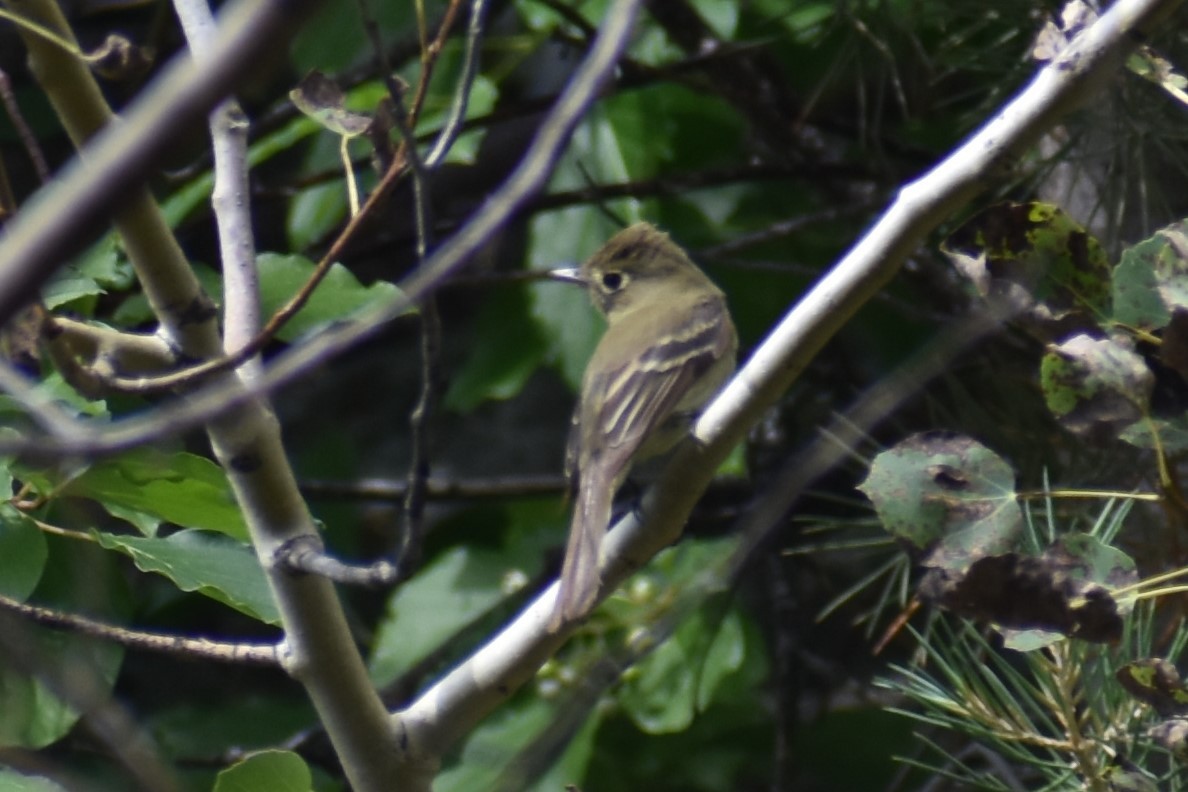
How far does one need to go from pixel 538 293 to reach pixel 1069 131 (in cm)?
122

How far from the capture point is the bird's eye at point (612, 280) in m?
2.95

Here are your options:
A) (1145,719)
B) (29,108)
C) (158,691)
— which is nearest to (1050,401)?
(1145,719)

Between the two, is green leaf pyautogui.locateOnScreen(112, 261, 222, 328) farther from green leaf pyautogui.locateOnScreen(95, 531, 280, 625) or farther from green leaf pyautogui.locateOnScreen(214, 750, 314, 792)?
green leaf pyautogui.locateOnScreen(214, 750, 314, 792)

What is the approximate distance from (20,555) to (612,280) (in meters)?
1.54

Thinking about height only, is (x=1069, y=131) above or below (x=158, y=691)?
above

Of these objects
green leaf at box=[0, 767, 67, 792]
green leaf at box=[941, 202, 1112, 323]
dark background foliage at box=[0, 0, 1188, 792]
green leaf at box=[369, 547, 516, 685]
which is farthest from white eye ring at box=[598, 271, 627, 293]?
green leaf at box=[0, 767, 67, 792]

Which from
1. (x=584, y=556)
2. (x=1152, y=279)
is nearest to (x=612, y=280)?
(x=584, y=556)

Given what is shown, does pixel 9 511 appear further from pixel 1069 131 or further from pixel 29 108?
pixel 1069 131

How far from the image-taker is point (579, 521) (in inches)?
79.0

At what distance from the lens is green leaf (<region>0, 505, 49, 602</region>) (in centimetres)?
167

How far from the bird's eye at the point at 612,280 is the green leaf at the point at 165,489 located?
1340 mm

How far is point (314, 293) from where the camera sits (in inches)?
79.7

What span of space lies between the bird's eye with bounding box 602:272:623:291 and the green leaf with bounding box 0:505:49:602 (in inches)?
58.7

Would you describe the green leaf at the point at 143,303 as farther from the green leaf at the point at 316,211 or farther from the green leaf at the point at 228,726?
the green leaf at the point at 228,726
